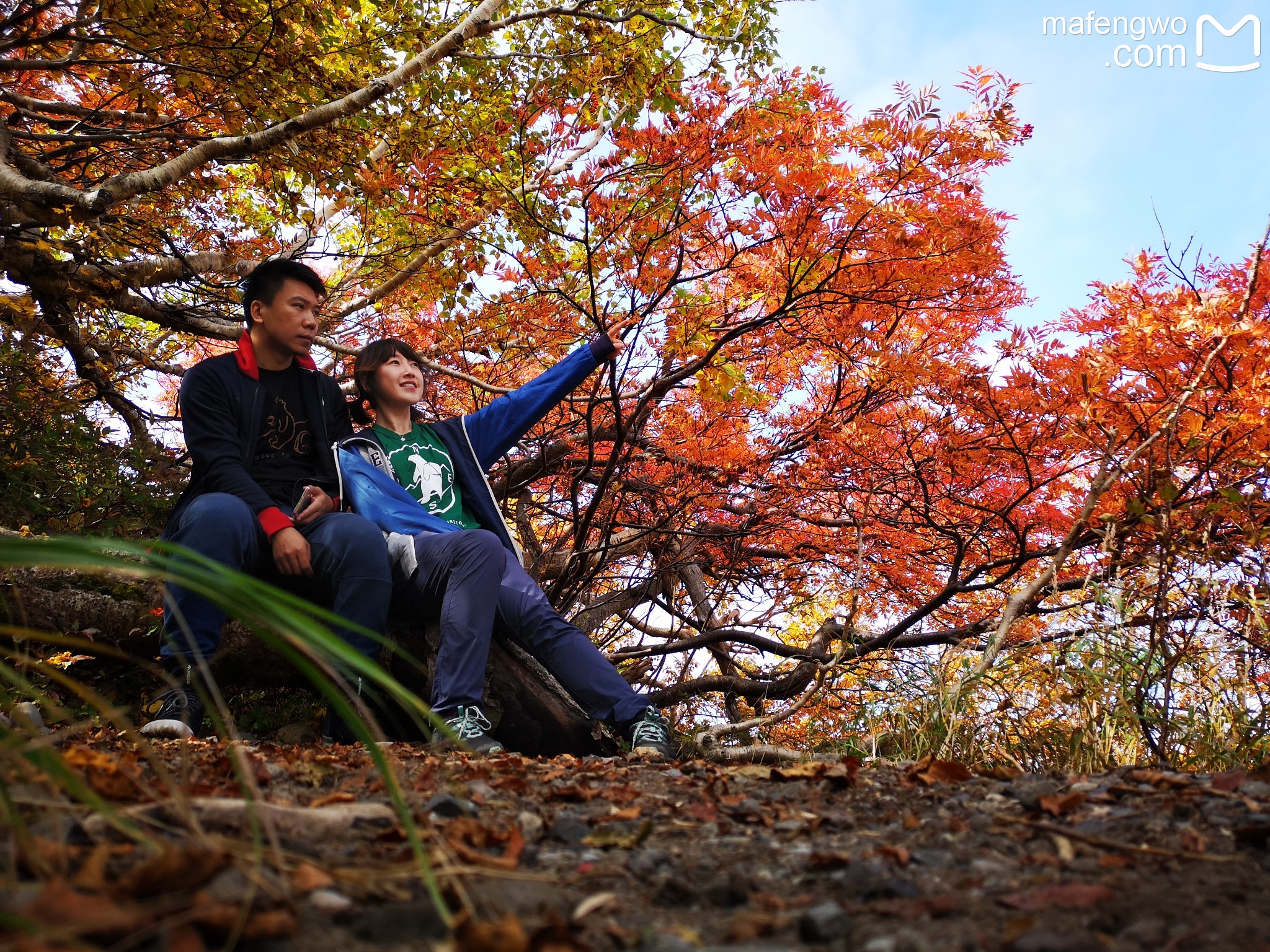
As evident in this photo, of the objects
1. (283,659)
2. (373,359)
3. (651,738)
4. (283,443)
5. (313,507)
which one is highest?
(373,359)

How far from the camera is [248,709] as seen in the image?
13.3 ft

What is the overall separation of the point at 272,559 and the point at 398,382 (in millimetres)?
940

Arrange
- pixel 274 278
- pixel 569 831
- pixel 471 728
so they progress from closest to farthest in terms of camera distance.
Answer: pixel 569 831
pixel 471 728
pixel 274 278

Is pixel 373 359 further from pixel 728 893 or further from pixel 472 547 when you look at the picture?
pixel 728 893

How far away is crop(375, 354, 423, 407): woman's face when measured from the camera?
12.3ft

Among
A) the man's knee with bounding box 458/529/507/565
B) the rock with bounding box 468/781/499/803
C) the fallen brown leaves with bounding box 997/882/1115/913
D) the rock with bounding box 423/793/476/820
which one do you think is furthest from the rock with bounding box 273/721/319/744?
the fallen brown leaves with bounding box 997/882/1115/913

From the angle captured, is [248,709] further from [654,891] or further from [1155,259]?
[1155,259]

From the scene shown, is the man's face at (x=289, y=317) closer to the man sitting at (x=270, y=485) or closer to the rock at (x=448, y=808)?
the man sitting at (x=270, y=485)

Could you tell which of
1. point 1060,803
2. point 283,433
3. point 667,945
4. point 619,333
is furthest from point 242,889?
point 619,333

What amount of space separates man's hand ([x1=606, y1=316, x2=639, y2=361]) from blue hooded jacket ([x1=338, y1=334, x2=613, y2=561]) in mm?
34

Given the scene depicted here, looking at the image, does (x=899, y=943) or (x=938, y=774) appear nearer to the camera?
(x=899, y=943)

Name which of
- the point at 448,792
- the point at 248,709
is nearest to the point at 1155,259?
the point at 448,792

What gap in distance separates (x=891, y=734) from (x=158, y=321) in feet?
16.6

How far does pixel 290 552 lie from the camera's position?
10.4ft
